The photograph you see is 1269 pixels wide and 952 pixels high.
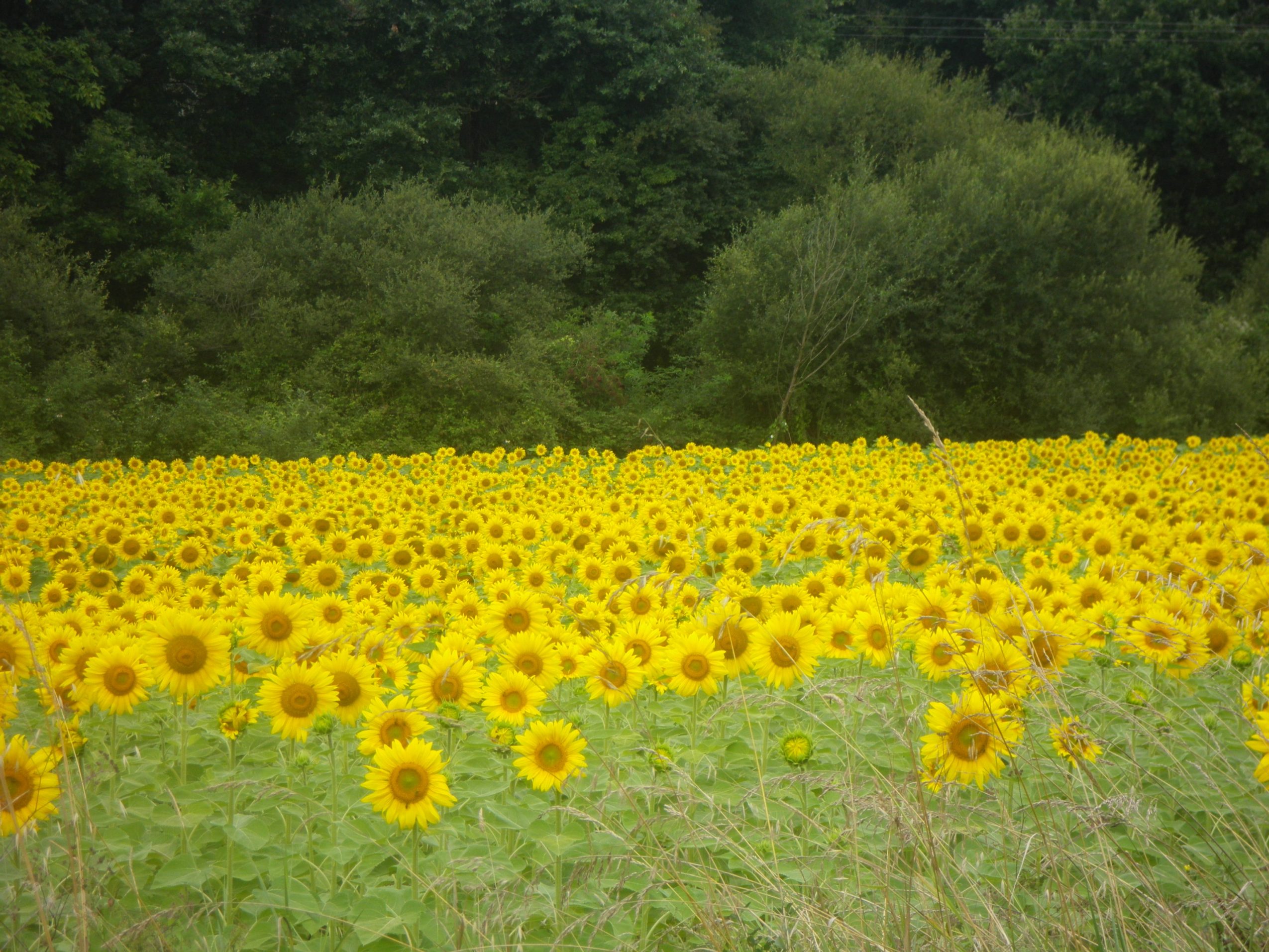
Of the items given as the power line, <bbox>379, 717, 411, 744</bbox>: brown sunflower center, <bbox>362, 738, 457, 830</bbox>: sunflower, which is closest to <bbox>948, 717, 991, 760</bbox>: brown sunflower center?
<bbox>362, 738, 457, 830</bbox>: sunflower

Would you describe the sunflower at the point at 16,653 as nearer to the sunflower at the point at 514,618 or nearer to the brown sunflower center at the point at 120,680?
the brown sunflower center at the point at 120,680

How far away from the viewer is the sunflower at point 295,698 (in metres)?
2.41

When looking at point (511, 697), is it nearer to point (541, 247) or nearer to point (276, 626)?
point (276, 626)

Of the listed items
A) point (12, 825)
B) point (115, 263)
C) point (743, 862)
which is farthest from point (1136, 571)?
point (115, 263)

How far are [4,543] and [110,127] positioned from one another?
17.3 metres

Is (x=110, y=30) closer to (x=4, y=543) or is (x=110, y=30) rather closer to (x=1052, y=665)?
(x=4, y=543)

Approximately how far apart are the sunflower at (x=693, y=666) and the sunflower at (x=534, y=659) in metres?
0.32

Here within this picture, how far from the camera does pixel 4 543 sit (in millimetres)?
5316

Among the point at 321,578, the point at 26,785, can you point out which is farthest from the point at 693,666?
the point at 321,578

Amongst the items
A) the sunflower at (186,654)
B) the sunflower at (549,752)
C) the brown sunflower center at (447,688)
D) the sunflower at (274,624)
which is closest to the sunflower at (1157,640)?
the sunflower at (549,752)

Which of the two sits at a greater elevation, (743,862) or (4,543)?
(743,862)

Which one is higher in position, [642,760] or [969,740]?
[969,740]

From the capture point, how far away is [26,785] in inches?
79.4

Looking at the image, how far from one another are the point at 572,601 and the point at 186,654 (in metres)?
1.42
